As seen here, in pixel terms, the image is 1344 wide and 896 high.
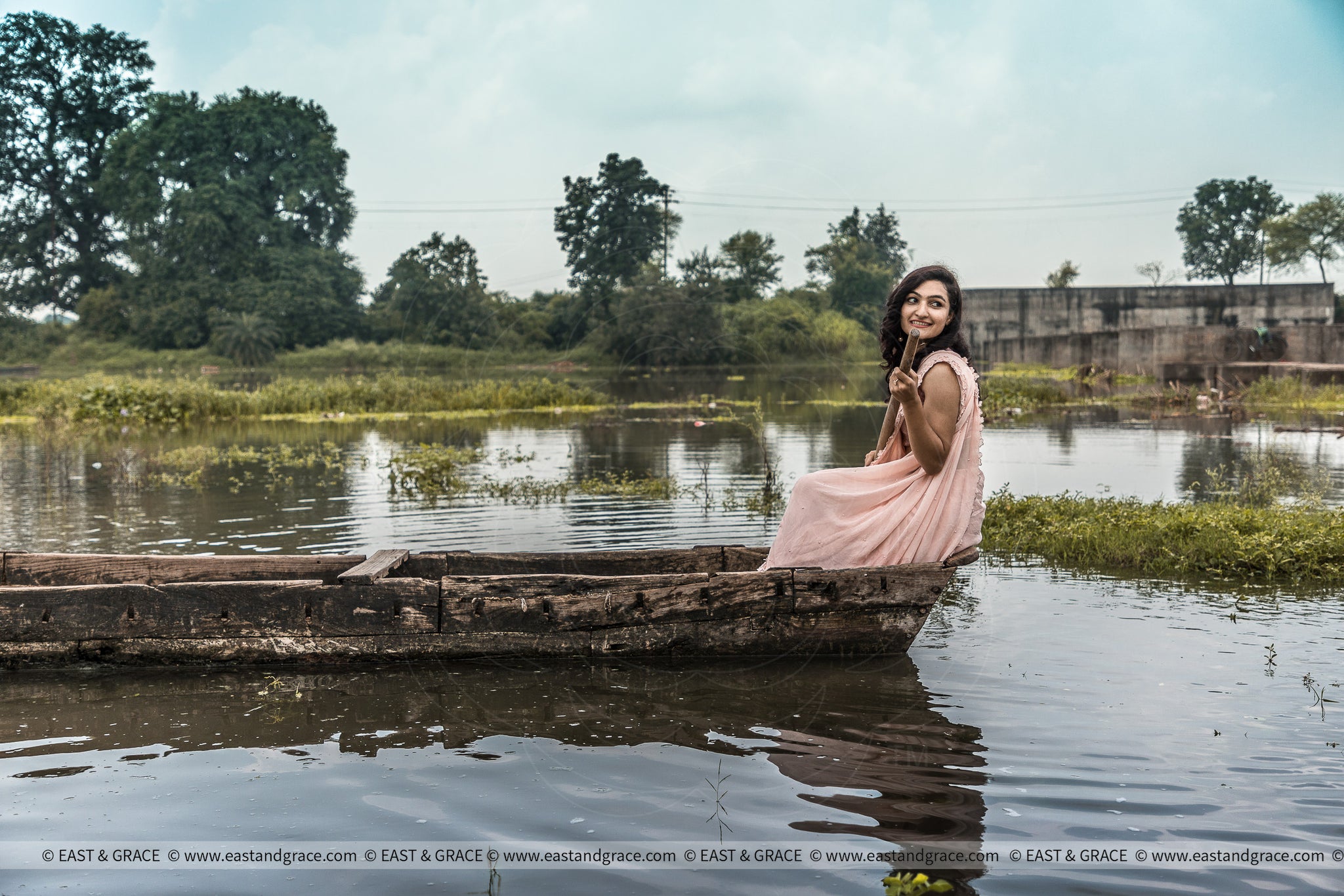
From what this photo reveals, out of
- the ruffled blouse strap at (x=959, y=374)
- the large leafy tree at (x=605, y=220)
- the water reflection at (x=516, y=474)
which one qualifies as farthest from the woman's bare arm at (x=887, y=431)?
the large leafy tree at (x=605, y=220)

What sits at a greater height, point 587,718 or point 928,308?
point 928,308

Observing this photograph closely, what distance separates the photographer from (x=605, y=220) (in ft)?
130

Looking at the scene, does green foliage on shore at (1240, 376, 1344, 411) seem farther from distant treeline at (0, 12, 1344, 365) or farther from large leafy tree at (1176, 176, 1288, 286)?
large leafy tree at (1176, 176, 1288, 286)

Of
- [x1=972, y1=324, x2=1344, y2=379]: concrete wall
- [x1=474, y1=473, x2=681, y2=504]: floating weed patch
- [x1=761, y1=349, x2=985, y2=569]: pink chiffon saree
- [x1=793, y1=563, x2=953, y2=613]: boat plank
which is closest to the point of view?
[x1=761, y1=349, x2=985, y2=569]: pink chiffon saree

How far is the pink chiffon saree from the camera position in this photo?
501 centimetres

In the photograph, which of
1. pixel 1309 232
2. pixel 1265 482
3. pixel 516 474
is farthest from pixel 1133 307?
pixel 516 474

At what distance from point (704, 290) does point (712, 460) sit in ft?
62.7

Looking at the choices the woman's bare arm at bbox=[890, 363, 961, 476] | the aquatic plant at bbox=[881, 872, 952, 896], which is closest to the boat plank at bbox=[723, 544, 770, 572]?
the woman's bare arm at bbox=[890, 363, 961, 476]

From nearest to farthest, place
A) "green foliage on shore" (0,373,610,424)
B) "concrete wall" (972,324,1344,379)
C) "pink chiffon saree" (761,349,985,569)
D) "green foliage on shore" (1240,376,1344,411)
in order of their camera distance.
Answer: "pink chiffon saree" (761,349,985,569)
"green foliage on shore" (0,373,610,424)
"green foliage on shore" (1240,376,1344,411)
"concrete wall" (972,324,1344,379)

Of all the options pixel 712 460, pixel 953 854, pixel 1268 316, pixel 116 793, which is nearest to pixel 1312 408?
pixel 712 460

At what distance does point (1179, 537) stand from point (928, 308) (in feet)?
12.5

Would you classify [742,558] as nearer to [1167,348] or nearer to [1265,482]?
[1265,482]

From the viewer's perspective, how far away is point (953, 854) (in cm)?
338

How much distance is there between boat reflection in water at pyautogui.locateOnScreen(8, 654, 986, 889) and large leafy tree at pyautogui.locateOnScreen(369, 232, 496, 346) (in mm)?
34401
